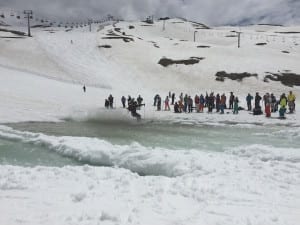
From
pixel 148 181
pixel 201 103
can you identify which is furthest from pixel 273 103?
pixel 148 181

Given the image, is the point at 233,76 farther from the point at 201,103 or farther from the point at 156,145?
the point at 156,145

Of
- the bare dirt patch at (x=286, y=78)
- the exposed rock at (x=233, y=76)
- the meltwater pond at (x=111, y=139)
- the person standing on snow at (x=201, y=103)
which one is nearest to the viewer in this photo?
the meltwater pond at (x=111, y=139)

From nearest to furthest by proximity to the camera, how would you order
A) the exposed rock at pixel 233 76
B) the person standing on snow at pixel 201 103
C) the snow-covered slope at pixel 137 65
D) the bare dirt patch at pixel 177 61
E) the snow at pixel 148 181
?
the snow at pixel 148 181, the person standing on snow at pixel 201 103, the snow-covered slope at pixel 137 65, the exposed rock at pixel 233 76, the bare dirt patch at pixel 177 61

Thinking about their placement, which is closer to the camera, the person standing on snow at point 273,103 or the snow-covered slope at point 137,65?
the person standing on snow at point 273,103

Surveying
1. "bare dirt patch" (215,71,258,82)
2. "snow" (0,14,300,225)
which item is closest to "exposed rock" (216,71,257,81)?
"bare dirt patch" (215,71,258,82)

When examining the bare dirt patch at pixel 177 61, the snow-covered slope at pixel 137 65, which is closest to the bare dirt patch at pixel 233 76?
the snow-covered slope at pixel 137 65

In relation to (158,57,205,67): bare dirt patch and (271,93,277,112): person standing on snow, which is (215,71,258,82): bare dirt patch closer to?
(158,57,205,67): bare dirt patch

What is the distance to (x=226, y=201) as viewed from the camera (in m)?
8.56

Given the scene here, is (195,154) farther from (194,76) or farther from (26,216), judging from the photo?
(194,76)

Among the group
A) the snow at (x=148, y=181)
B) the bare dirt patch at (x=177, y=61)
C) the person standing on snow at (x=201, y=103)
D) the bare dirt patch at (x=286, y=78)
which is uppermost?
the bare dirt patch at (x=177, y=61)

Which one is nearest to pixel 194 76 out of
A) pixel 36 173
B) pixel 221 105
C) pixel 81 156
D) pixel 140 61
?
pixel 140 61

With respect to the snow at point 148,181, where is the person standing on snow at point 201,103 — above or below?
above

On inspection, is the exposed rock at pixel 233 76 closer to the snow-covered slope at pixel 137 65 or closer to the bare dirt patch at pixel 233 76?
the bare dirt patch at pixel 233 76

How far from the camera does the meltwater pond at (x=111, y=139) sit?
14.5 metres
